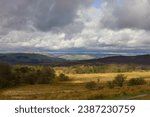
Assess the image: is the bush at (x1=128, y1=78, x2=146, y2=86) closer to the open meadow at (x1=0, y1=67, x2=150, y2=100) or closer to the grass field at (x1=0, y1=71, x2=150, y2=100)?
the open meadow at (x1=0, y1=67, x2=150, y2=100)

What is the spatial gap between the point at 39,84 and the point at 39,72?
7491mm

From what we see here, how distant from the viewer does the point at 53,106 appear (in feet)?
49.8

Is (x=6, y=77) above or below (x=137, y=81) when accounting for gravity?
above

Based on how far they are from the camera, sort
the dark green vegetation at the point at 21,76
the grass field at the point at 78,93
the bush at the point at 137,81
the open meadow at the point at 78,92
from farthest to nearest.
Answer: the dark green vegetation at the point at 21,76
the bush at the point at 137,81
the open meadow at the point at 78,92
the grass field at the point at 78,93

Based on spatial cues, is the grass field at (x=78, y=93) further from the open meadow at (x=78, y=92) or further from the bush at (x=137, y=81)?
the bush at (x=137, y=81)

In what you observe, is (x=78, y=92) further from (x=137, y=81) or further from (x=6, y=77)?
(x=6, y=77)

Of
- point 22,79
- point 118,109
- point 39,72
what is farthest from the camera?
point 39,72

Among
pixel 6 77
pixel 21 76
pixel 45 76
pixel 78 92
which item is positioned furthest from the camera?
pixel 45 76

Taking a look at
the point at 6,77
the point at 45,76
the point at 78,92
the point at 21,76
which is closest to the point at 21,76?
the point at 21,76

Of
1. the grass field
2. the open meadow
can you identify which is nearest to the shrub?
the open meadow

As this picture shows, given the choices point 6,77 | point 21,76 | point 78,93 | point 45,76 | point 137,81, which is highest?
point 78,93

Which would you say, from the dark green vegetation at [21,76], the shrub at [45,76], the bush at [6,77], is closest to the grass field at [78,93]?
the bush at [6,77]

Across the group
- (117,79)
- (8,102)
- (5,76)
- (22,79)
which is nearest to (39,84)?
(22,79)

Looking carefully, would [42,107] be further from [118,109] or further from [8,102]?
[118,109]
